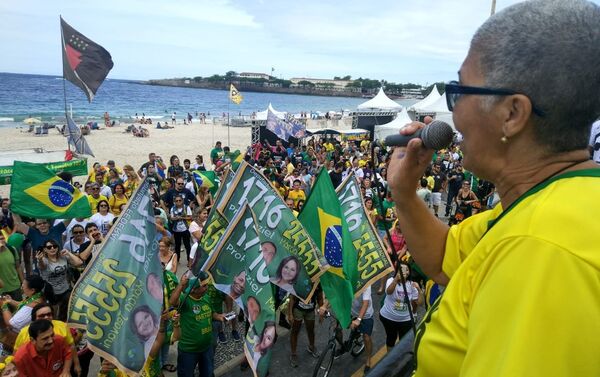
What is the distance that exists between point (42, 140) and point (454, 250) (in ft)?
118

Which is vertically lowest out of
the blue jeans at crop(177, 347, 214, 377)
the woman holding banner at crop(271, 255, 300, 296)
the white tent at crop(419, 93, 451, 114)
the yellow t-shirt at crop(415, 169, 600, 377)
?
the blue jeans at crop(177, 347, 214, 377)

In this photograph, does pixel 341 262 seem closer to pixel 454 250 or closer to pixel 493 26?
pixel 454 250

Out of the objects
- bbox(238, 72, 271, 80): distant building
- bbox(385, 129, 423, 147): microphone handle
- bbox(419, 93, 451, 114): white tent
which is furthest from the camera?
bbox(238, 72, 271, 80): distant building

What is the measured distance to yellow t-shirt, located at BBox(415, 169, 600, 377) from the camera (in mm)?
650

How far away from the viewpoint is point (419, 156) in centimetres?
150

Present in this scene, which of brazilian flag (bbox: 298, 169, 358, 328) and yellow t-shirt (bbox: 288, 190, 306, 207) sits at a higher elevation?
brazilian flag (bbox: 298, 169, 358, 328)

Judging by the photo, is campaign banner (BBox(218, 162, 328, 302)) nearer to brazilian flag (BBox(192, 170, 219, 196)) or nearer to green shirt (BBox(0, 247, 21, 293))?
green shirt (BBox(0, 247, 21, 293))

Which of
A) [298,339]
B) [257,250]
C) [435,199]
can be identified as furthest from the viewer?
[435,199]

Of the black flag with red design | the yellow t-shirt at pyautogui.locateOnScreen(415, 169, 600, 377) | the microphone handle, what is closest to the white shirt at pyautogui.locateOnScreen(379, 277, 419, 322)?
the microphone handle

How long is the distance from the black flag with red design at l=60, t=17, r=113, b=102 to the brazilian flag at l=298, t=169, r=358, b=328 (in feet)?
30.0

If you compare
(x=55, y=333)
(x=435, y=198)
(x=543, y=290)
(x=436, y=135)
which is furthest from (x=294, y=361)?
(x=435, y=198)

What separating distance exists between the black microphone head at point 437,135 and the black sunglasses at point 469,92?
0.73 feet

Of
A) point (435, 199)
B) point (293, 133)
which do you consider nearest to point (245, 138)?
point (293, 133)

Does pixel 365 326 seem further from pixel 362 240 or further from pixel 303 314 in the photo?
pixel 362 240
